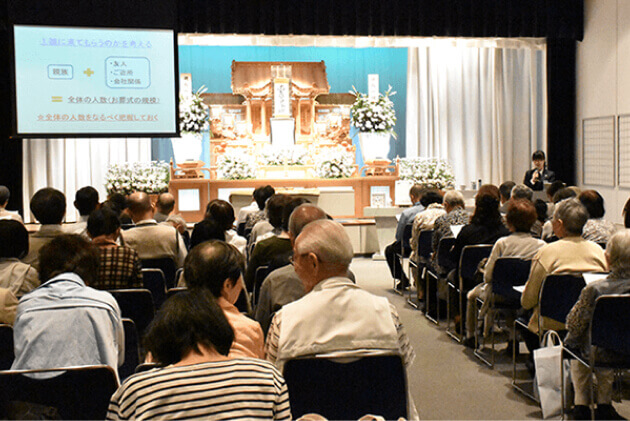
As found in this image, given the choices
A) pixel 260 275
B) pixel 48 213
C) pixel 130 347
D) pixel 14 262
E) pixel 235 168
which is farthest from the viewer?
pixel 235 168

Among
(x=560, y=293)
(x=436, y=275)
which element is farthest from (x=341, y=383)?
(x=436, y=275)

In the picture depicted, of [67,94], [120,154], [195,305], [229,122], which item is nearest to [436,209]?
[67,94]

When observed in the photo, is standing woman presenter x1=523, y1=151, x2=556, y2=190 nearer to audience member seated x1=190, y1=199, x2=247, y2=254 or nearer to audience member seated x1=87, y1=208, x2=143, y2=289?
audience member seated x1=190, y1=199, x2=247, y2=254

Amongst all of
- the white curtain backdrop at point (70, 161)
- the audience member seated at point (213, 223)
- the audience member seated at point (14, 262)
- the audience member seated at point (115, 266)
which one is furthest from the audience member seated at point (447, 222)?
the white curtain backdrop at point (70, 161)

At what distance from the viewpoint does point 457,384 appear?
4.80 m

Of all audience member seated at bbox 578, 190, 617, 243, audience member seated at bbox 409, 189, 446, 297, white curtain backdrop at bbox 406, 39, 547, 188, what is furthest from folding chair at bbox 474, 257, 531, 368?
white curtain backdrop at bbox 406, 39, 547, 188

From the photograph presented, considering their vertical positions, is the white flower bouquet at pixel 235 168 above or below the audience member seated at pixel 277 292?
above

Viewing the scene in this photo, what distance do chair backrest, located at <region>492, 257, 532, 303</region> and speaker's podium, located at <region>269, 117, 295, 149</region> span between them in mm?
7699

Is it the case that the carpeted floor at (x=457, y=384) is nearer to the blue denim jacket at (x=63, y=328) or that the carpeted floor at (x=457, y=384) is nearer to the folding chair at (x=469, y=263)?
the folding chair at (x=469, y=263)

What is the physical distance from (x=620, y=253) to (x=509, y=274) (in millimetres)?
1328

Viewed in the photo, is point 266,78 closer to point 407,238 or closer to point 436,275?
point 407,238

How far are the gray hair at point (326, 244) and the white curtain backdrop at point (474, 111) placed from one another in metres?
12.5

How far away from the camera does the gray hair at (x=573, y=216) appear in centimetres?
424

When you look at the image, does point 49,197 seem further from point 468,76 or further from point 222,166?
point 468,76
